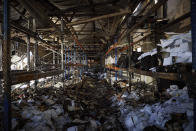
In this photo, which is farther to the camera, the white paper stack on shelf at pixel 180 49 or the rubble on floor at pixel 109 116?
the rubble on floor at pixel 109 116

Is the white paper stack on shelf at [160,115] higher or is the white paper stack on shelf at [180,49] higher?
the white paper stack on shelf at [180,49]

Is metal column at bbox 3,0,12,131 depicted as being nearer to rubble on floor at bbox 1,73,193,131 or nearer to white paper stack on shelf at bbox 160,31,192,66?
rubble on floor at bbox 1,73,193,131

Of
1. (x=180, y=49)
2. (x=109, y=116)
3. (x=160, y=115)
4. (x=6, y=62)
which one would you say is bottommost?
(x=109, y=116)

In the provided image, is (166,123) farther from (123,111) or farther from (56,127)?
(56,127)

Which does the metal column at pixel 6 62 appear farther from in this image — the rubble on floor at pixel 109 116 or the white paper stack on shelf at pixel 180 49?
the white paper stack on shelf at pixel 180 49

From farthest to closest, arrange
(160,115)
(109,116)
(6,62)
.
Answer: (109,116) < (160,115) < (6,62)

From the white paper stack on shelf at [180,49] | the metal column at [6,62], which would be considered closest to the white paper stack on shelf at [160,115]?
the white paper stack on shelf at [180,49]

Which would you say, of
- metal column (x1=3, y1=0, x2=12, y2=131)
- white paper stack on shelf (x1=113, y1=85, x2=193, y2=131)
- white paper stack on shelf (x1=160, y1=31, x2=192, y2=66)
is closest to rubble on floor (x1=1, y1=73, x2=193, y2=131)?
white paper stack on shelf (x1=113, y1=85, x2=193, y2=131)

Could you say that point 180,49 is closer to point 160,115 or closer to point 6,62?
point 160,115

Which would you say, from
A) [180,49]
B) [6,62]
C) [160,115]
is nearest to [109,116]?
[160,115]

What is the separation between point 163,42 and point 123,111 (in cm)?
259

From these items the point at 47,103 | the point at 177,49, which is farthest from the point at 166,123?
the point at 47,103

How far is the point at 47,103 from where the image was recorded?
379 cm

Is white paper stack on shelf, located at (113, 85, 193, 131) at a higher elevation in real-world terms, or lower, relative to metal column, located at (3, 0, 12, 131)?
lower
